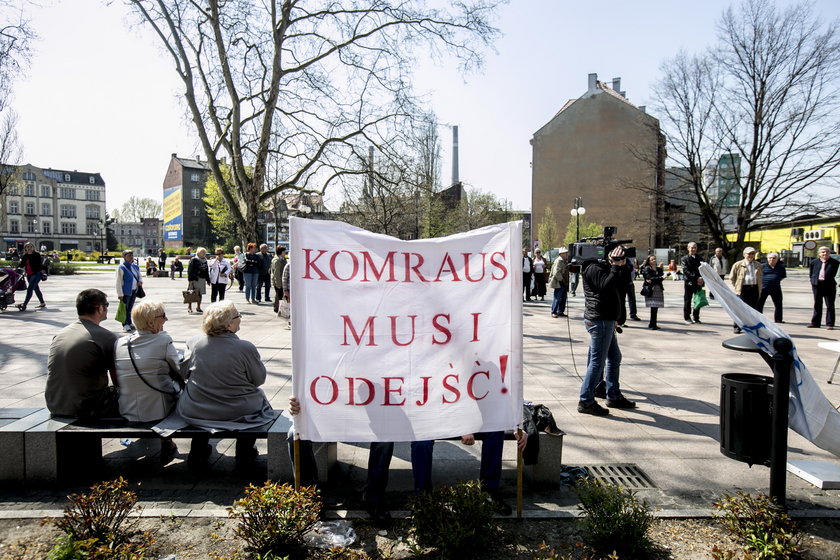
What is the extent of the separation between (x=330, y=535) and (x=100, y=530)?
1239 mm

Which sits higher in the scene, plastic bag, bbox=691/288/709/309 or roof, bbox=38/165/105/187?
roof, bbox=38/165/105/187

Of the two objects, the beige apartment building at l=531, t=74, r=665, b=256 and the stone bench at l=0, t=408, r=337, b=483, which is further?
the beige apartment building at l=531, t=74, r=665, b=256

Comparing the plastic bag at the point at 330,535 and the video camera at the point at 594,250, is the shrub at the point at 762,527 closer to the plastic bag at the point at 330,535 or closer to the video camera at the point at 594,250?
the plastic bag at the point at 330,535

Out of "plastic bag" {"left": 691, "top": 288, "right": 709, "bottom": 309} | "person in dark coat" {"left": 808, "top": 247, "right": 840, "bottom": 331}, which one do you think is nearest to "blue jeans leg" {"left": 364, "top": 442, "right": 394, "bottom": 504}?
"plastic bag" {"left": 691, "top": 288, "right": 709, "bottom": 309}

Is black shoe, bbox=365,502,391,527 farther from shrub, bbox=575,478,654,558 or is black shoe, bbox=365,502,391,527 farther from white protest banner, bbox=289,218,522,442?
shrub, bbox=575,478,654,558

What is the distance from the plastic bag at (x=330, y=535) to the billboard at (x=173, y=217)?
91.2 metres

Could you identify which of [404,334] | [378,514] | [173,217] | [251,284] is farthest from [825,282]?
[173,217]

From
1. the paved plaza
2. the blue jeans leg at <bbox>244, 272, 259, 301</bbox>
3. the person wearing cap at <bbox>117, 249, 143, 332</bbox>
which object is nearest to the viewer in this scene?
the paved plaza

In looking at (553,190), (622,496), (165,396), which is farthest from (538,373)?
(553,190)

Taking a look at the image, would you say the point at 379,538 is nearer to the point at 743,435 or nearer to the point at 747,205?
the point at 743,435

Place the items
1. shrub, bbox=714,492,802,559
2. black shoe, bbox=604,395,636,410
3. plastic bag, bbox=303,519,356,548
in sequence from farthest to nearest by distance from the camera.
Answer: black shoe, bbox=604,395,636,410
plastic bag, bbox=303,519,356,548
shrub, bbox=714,492,802,559

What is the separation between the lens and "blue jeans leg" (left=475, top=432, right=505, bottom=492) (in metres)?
3.63

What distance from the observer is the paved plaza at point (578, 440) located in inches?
148

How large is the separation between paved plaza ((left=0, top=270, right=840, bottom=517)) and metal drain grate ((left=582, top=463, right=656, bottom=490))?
0.19 feet
